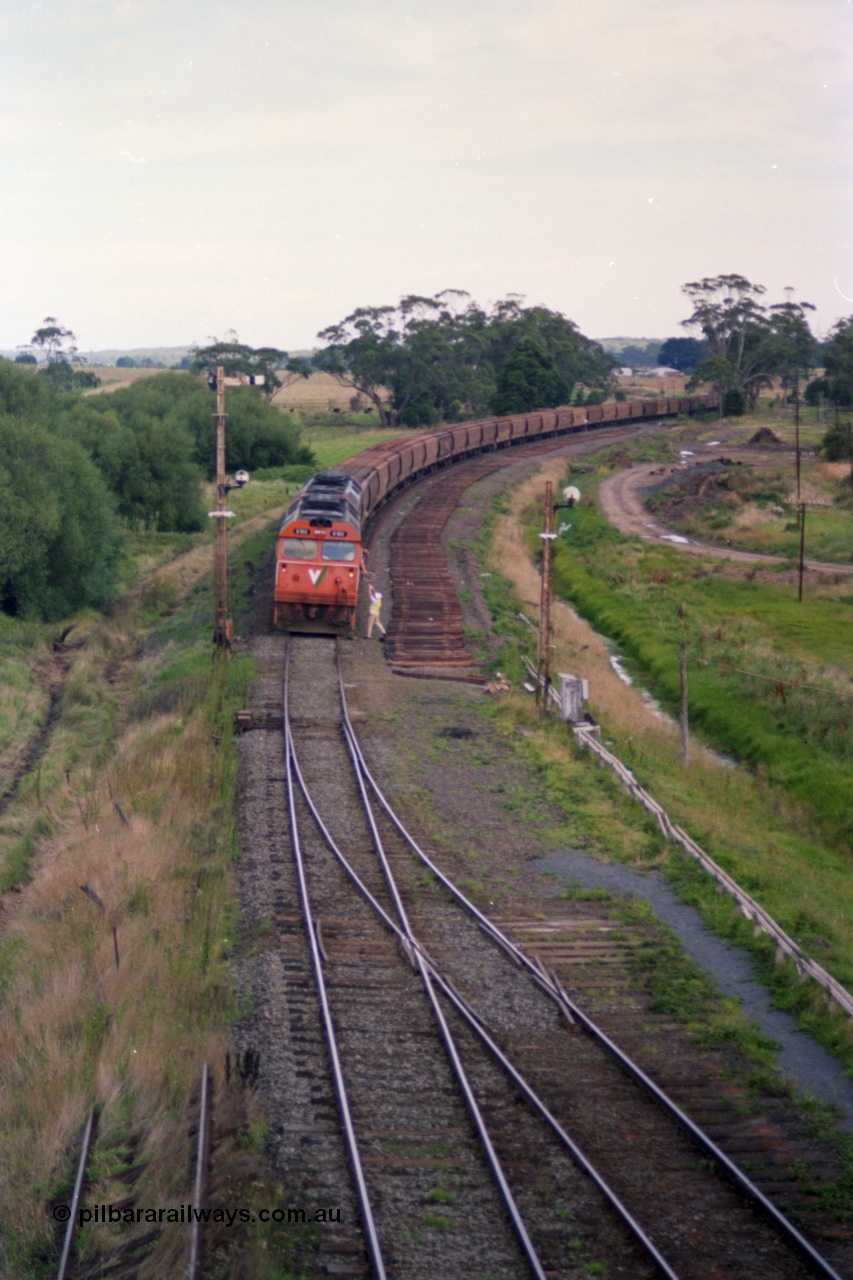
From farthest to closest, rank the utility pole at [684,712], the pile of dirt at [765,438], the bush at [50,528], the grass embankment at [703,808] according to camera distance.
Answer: the pile of dirt at [765,438] → the bush at [50,528] → the utility pole at [684,712] → the grass embankment at [703,808]

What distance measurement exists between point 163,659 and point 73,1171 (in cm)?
2099

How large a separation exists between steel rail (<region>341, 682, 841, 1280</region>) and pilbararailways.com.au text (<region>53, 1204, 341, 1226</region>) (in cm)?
313

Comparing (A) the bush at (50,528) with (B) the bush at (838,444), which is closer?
(A) the bush at (50,528)

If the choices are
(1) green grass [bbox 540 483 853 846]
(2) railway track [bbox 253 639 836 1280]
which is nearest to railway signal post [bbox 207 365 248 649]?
(1) green grass [bbox 540 483 853 846]

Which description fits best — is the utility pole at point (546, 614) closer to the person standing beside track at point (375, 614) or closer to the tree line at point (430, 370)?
the person standing beside track at point (375, 614)

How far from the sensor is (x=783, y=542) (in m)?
49.0

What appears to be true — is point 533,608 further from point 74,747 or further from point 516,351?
point 516,351

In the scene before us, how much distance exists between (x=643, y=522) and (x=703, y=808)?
36081 mm

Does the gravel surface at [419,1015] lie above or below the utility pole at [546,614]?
below

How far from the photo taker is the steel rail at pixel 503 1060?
806 cm

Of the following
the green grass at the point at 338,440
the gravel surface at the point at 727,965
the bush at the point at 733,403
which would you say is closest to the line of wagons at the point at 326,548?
the gravel surface at the point at 727,965

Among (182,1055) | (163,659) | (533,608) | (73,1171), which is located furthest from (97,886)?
(533,608)

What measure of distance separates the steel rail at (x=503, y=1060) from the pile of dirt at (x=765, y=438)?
2784 inches

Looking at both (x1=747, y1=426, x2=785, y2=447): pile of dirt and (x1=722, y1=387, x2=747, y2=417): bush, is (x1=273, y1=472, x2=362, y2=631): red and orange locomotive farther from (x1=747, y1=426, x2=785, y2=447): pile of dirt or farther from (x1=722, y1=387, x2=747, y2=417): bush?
(x1=722, y1=387, x2=747, y2=417): bush
